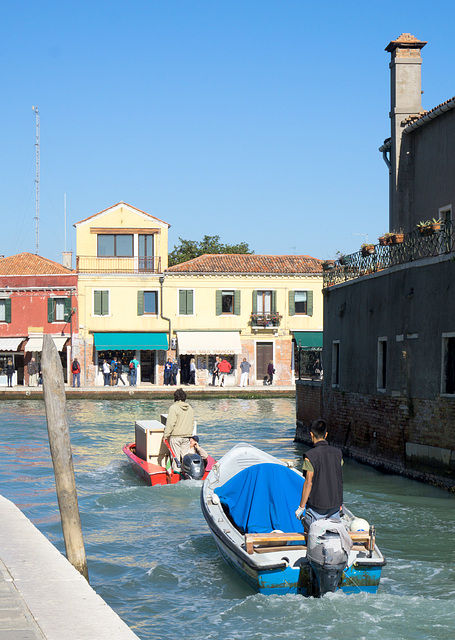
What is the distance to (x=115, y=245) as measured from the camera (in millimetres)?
42125

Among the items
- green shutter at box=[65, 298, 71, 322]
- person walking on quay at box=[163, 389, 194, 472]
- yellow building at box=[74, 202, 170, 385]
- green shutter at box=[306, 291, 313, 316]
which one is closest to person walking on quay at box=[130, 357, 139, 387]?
yellow building at box=[74, 202, 170, 385]

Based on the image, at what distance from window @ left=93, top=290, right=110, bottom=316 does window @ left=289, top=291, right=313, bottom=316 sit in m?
9.51

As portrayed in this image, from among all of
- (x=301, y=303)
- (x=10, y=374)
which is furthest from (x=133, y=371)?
(x=301, y=303)

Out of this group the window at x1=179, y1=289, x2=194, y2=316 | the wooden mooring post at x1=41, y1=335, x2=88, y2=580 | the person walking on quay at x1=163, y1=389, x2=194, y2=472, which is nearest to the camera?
the wooden mooring post at x1=41, y1=335, x2=88, y2=580

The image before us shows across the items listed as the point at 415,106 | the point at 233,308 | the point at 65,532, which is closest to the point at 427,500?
the point at 65,532

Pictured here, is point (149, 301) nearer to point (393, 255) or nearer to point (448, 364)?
point (393, 255)

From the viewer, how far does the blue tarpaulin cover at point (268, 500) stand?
8609 millimetres

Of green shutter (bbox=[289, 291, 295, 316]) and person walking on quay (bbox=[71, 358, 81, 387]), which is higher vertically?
green shutter (bbox=[289, 291, 295, 316])

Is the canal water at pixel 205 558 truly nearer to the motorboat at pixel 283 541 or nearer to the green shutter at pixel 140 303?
the motorboat at pixel 283 541

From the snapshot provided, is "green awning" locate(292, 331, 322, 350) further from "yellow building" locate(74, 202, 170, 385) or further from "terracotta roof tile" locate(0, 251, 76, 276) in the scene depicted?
"terracotta roof tile" locate(0, 251, 76, 276)

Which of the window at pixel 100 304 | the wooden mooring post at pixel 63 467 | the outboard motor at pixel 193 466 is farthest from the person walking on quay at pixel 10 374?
the wooden mooring post at pixel 63 467

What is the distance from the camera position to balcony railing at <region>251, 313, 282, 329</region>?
42.0m

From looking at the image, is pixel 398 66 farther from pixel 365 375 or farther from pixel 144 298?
pixel 144 298

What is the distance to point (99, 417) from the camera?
2880 cm
